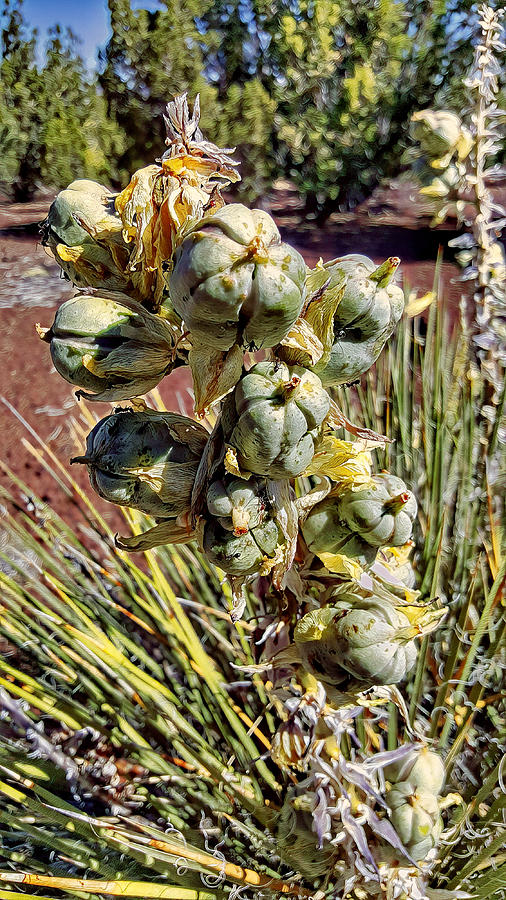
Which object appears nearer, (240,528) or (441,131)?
(240,528)

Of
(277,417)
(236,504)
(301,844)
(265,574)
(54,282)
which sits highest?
(277,417)

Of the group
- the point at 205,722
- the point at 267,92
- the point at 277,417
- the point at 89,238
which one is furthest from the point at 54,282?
the point at 277,417

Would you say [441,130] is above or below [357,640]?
above

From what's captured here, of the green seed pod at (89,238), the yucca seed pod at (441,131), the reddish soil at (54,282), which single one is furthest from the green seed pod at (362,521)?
the yucca seed pod at (441,131)

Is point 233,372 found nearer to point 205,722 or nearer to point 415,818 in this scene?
point 415,818

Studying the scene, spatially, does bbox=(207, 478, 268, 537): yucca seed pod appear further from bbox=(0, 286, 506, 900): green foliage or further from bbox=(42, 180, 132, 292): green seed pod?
bbox=(0, 286, 506, 900): green foliage

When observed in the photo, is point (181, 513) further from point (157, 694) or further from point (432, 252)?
point (432, 252)

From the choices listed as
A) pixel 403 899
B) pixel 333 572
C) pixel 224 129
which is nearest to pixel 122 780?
pixel 403 899
